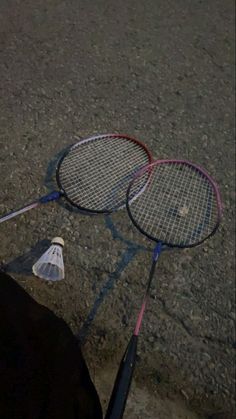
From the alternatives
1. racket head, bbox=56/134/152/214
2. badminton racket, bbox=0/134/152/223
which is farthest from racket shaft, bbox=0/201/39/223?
racket head, bbox=56/134/152/214

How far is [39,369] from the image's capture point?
193cm

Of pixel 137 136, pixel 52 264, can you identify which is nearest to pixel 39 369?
pixel 52 264

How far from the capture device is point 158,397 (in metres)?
2.16

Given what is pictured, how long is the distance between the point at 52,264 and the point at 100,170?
77cm

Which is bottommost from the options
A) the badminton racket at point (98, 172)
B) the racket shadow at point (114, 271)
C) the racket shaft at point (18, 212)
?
the racket shadow at point (114, 271)

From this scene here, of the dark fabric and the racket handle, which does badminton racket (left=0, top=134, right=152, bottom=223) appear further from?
the dark fabric

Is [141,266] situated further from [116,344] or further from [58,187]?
[58,187]

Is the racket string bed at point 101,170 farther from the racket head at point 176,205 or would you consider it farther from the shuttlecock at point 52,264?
the shuttlecock at point 52,264

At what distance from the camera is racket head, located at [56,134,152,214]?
2729 mm

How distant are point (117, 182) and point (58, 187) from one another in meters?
0.39

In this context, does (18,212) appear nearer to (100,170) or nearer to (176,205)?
(100,170)

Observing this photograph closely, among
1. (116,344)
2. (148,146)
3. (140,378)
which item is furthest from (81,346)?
(148,146)

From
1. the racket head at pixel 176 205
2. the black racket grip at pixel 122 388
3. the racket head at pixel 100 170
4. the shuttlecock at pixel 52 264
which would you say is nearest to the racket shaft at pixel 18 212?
the racket head at pixel 100 170

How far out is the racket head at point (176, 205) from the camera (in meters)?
2.66
